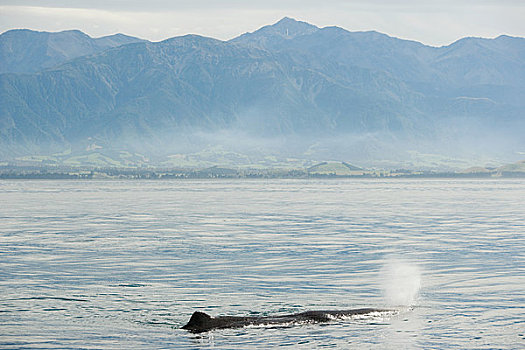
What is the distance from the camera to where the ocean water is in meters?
39.0

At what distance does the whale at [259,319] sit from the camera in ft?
131

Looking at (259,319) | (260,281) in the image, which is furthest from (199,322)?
(260,281)

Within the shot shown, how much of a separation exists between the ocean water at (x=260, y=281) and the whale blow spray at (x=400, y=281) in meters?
0.12

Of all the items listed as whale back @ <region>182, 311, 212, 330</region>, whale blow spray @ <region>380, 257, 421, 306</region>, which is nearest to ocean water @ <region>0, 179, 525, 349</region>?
whale blow spray @ <region>380, 257, 421, 306</region>

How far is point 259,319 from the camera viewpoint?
41812 mm

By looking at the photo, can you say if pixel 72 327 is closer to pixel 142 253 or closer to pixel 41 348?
pixel 41 348

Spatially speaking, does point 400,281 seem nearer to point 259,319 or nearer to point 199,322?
point 259,319

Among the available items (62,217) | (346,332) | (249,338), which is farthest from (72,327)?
(62,217)

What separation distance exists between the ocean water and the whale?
2.00 ft

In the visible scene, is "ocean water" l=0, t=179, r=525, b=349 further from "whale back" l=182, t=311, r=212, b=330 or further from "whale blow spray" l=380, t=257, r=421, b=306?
"whale back" l=182, t=311, r=212, b=330

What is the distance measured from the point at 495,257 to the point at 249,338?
119 feet

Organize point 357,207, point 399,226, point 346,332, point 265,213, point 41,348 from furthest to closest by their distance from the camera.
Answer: point 357,207
point 265,213
point 399,226
point 346,332
point 41,348

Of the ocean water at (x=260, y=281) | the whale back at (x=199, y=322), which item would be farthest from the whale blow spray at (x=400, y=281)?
the whale back at (x=199, y=322)

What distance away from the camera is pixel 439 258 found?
68500 mm
